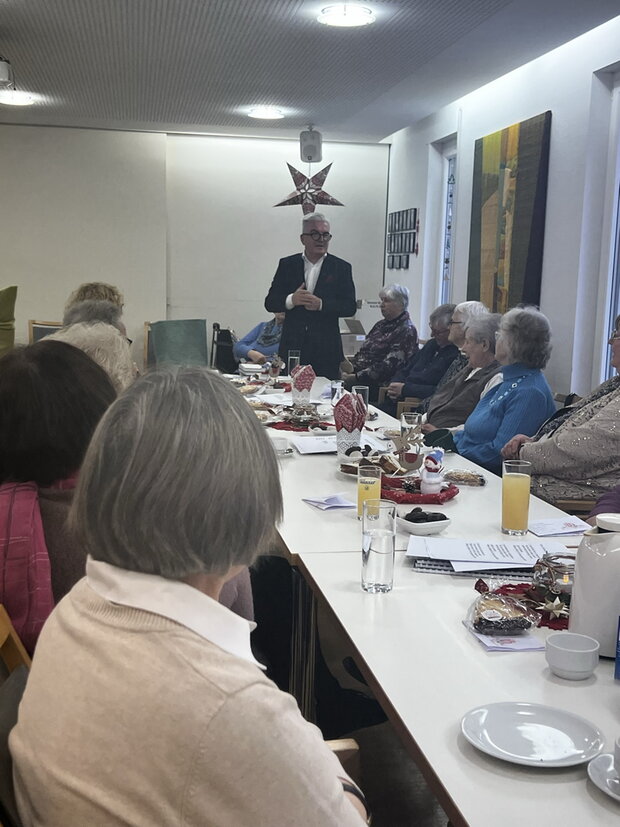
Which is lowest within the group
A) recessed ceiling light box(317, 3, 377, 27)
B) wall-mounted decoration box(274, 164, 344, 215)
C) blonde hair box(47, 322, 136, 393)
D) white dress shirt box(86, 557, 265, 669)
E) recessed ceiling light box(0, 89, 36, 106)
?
white dress shirt box(86, 557, 265, 669)

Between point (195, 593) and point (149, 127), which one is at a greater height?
point (149, 127)

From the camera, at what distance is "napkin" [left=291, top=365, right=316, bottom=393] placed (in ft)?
13.3

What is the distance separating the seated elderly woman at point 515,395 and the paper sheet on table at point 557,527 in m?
1.51

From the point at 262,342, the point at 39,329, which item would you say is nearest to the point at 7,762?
the point at 262,342

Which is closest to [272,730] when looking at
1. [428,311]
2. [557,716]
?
[557,716]

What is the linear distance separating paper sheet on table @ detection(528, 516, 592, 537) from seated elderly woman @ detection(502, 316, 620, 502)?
907mm

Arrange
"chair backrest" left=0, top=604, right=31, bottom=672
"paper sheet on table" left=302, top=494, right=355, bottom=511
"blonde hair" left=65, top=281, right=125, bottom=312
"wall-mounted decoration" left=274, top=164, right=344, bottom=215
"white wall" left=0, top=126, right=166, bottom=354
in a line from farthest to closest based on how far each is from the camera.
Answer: "white wall" left=0, top=126, right=166, bottom=354
"wall-mounted decoration" left=274, top=164, right=344, bottom=215
"blonde hair" left=65, top=281, right=125, bottom=312
"paper sheet on table" left=302, top=494, right=355, bottom=511
"chair backrest" left=0, top=604, right=31, bottom=672

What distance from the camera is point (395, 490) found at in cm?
257

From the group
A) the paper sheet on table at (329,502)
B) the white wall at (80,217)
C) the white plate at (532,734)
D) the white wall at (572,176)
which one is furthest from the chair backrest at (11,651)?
the white wall at (80,217)

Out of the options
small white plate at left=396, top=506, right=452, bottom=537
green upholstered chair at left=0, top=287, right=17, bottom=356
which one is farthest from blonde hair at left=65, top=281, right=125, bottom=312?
small white plate at left=396, top=506, right=452, bottom=537

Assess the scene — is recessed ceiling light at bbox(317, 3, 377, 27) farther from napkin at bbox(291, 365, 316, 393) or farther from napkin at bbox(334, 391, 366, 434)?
napkin at bbox(334, 391, 366, 434)

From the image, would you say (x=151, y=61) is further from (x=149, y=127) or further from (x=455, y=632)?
(x=455, y=632)

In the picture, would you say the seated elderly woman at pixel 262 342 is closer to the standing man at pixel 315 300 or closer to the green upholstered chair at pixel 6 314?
the standing man at pixel 315 300

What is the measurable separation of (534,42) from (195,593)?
15.5 ft
